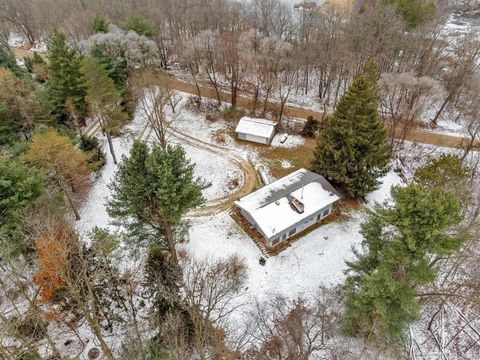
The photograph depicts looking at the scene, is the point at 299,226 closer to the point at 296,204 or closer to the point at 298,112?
the point at 296,204

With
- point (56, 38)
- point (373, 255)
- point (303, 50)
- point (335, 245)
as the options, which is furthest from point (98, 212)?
point (303, 50)

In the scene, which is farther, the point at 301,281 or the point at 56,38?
the point at 56,38

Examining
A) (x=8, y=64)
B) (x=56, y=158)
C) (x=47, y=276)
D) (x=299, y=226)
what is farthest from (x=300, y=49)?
(x=47, y=276)

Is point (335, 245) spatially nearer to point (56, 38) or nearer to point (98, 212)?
point (98, 212)

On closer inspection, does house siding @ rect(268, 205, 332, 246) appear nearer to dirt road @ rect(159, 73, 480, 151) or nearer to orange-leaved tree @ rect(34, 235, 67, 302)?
orange-leaved tree @ rect(34, 235, 67, 302)

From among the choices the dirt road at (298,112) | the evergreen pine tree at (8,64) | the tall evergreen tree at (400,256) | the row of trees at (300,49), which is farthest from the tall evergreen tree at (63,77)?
the tall evergreen tree at (400,256)

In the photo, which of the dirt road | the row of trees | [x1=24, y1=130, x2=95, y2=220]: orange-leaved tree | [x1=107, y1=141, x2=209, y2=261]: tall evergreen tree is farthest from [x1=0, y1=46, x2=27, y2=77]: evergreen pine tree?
[x1=107, y1=141, x2=209, y2=261]: tall evergreen tree
